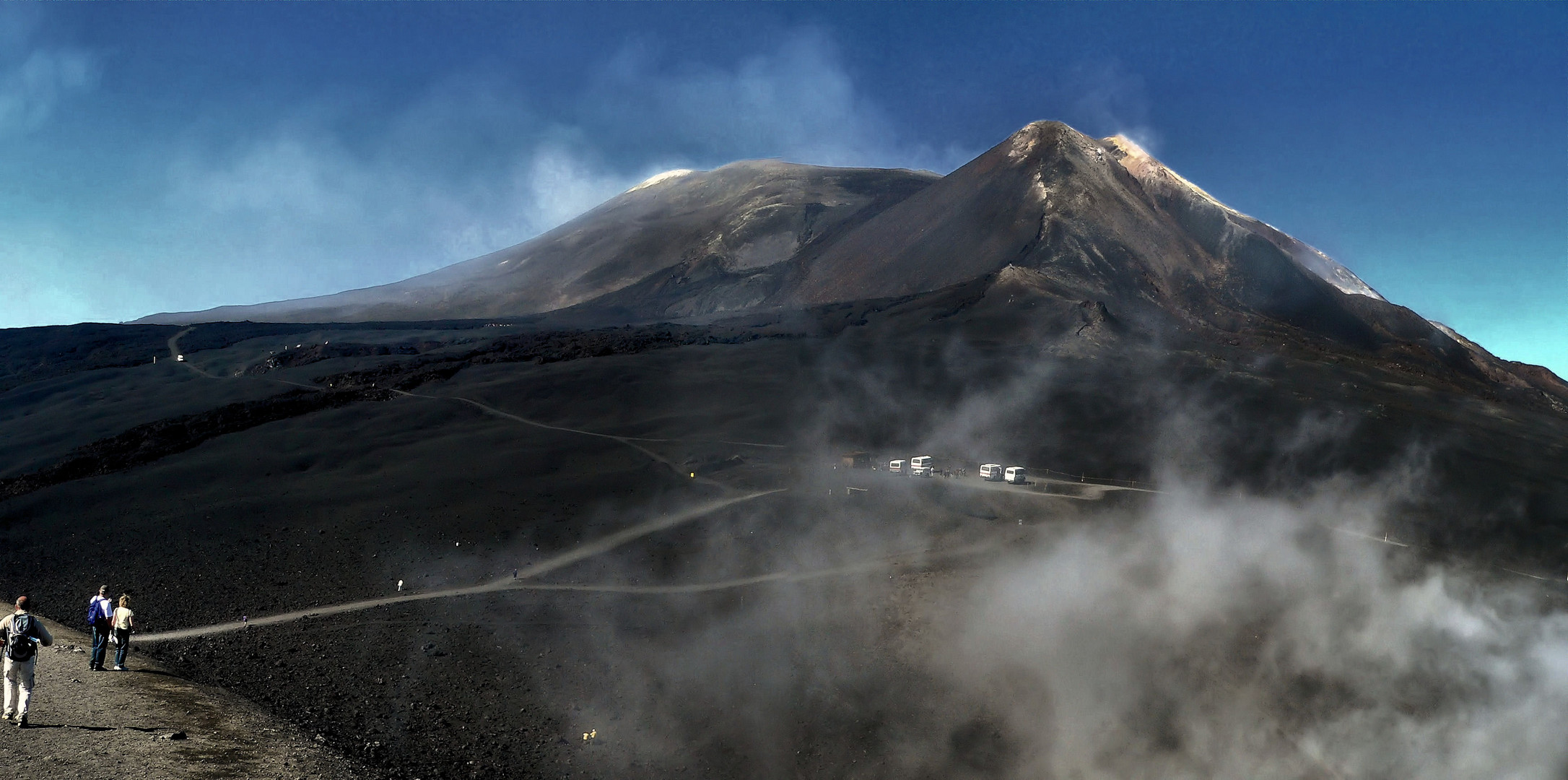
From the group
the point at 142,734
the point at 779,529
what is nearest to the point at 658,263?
the point at 779,529

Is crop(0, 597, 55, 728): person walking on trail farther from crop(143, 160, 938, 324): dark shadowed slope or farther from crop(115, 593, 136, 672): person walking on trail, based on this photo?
crop(143, 160, 938, 324): dark shadowed slope

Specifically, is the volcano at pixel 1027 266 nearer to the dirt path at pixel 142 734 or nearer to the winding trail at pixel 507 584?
the winding trail at pixel 507 584

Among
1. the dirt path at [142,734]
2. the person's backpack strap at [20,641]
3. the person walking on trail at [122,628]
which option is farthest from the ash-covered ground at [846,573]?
the person's backpack strap at [20,641]

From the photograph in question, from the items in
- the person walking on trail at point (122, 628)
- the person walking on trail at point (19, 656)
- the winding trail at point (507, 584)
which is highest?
the person walking on trail at point (19, 656)

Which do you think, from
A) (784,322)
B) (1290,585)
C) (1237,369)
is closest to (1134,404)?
(1237,369)

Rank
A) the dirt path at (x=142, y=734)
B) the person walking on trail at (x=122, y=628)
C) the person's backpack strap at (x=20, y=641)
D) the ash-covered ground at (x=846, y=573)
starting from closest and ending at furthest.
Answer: the dirt path at (x=142, y=734), the person's backpack strap at (x=20, y=641), the person walking on trail at (x=122, y=628), the ash-covered ground at (x=846, y=573)

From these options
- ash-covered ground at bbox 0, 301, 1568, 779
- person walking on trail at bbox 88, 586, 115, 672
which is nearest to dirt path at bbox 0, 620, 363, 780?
person walking on trail at bbox 88, 586, 115, 672
